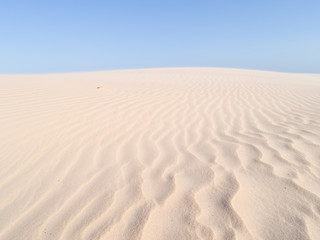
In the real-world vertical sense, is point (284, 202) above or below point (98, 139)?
above

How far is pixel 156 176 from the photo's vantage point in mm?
2010

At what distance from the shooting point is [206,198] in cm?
165

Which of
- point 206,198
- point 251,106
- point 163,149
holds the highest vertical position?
point 206,198

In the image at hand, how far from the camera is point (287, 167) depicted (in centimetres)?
203

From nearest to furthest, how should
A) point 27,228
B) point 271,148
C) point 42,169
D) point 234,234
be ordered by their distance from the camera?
point 234,234 < point 27,228 < point 42,169 < point 271,148

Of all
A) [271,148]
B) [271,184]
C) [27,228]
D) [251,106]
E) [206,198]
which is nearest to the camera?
[27,228]

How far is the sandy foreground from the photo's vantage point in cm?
142

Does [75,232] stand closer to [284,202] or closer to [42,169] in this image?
[42,169]

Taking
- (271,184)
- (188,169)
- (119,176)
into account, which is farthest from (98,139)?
(271,184)

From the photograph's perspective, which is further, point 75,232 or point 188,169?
point 188,169

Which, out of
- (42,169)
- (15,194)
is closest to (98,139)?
(42,169)

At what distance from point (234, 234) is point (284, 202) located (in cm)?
51

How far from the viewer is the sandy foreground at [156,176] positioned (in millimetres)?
1422

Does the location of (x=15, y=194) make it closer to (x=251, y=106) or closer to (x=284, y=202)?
(x=284, y=202)
